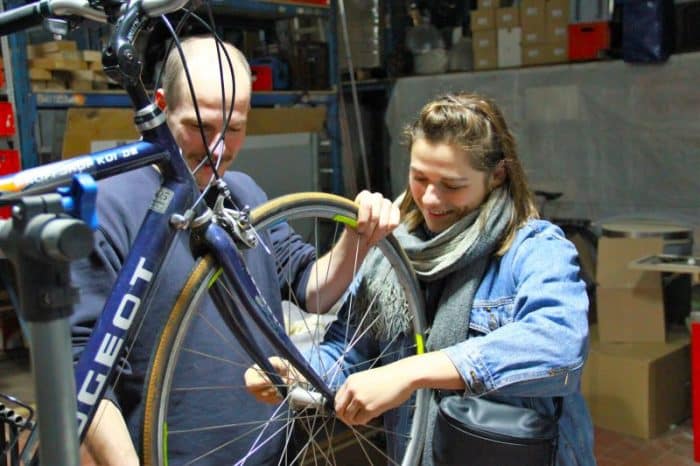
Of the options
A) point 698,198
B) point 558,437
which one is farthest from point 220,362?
point 698,198

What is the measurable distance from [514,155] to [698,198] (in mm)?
2846

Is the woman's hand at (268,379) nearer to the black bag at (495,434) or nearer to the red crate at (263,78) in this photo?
the black bag at (495,434)

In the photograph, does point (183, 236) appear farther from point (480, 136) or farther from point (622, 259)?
point (622, 259)

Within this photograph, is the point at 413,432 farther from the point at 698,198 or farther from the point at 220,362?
the point at 698,198

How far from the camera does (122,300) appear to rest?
2.92 ft

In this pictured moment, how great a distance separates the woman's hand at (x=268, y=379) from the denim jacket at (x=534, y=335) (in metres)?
0.30

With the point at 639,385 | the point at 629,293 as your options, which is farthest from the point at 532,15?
the point at 639,385

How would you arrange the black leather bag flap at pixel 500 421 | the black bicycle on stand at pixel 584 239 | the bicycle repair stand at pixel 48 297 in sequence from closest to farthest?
the bicycle repair stand at pixel 48 297 < the black leather bag flap at pixel 500 421 < the black bicycle on stand at pixel 584 239

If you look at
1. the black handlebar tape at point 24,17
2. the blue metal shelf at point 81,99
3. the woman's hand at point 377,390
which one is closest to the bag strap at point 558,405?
the woman's hand at point 377,390

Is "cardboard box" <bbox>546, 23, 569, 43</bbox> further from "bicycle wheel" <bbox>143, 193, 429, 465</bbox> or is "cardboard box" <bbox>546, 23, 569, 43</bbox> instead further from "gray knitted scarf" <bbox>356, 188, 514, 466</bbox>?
"gray knitted scarf" <bbox>356, 188, 514, 466</bbox>

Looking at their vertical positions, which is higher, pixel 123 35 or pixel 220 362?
pixel 123 35

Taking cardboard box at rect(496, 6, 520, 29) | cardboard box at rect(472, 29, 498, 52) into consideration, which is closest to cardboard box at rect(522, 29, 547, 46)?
cardboard box at rect(496, 6, 520, 29)

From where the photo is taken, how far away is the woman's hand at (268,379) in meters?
1.17

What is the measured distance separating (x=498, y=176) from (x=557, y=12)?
331 centimetres
